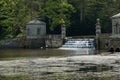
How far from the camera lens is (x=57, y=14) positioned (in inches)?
3073

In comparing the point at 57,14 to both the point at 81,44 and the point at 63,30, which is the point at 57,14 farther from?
the point at 81,44

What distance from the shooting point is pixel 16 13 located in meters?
81.8

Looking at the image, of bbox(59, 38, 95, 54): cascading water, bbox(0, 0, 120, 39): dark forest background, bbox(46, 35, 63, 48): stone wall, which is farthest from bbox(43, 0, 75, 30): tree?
bbox(59, 38, 95, 54): cascading water

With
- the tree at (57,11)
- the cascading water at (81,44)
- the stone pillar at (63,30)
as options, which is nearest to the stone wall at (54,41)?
the stone pillar at (63,30)

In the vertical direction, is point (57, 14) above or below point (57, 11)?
below

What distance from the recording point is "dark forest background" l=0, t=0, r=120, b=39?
255ft

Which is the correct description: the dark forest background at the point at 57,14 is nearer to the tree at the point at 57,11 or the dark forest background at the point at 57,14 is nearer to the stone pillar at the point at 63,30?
the tree at the point at 57,11

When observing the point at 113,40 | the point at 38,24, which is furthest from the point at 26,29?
the point at 113,40

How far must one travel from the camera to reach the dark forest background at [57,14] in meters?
77.7

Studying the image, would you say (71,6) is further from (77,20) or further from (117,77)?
(117,77)

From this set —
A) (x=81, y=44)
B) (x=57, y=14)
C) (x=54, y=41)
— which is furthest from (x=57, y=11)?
(x=81, y=44)

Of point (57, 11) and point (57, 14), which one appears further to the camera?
point (57, 11)

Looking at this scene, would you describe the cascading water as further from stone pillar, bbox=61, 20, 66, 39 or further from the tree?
the tree

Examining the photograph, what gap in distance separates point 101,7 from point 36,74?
55381 millimetres
